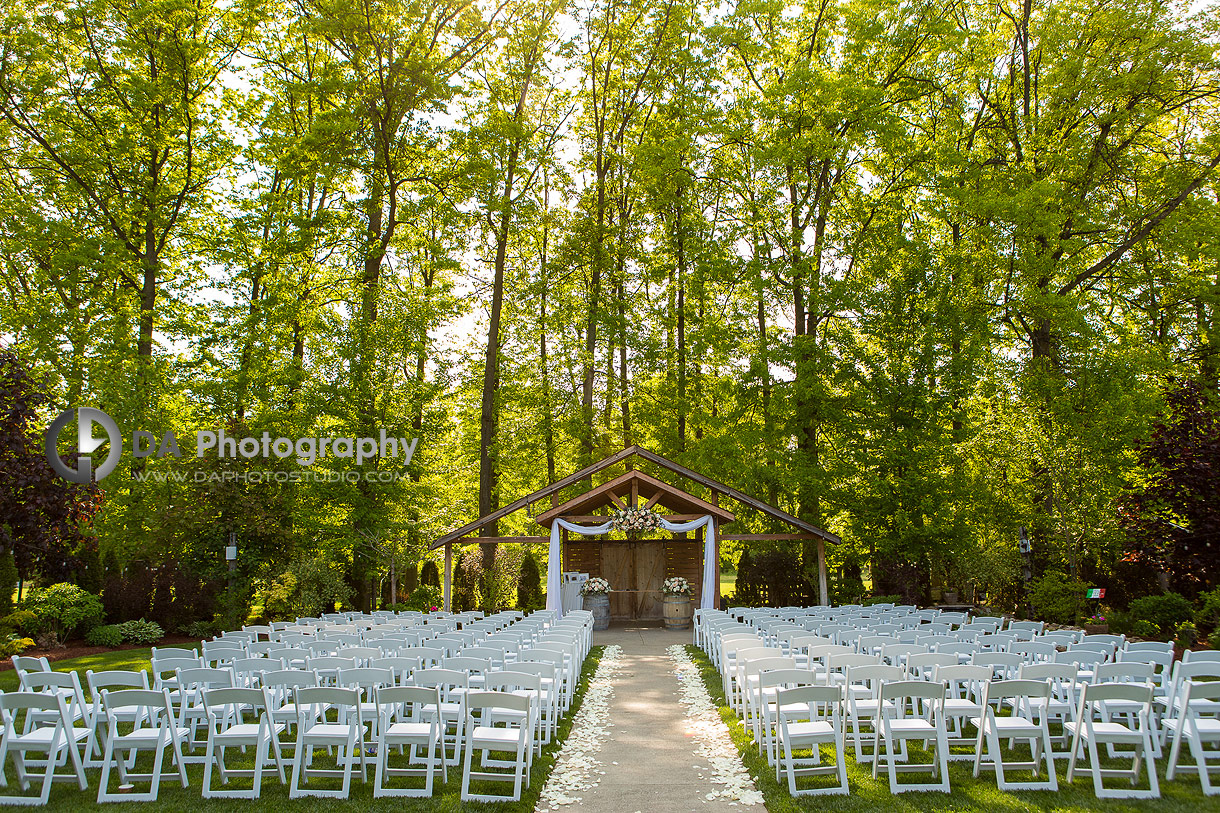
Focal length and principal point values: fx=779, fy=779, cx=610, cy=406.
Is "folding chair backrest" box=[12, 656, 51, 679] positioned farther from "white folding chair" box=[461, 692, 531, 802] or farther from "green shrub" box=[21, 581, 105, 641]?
"green shrub" box=[21, 581, 105, 641]

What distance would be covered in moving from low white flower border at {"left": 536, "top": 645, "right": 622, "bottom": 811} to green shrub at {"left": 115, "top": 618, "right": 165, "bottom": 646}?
10242 millimetres

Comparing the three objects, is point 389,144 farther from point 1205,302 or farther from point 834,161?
point 1205,302

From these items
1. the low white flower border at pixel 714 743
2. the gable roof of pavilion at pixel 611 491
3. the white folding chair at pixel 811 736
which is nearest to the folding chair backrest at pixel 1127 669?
the white folding chair at pixel 811 736

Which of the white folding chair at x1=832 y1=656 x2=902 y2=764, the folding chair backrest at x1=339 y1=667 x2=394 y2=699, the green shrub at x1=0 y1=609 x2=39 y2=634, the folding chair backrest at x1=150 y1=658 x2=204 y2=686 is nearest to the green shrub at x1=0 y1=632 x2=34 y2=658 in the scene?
the green shrub at x1=0 y1=609 x2=39 y2=634

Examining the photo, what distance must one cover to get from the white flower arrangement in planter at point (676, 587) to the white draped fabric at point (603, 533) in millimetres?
815

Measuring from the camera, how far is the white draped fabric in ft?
62.0

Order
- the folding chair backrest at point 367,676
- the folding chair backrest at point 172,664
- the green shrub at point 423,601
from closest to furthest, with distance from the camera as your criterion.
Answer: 1. the folding chair backrest at point 367,676
2. the folding chair backrest at point 172,664
3. the green shrub at point 423,601

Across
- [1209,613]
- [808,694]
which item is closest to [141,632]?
[808,694]

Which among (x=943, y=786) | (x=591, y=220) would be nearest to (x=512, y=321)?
(x=591, y=220)

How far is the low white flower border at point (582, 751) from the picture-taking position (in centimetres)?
641

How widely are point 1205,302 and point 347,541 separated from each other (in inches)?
958

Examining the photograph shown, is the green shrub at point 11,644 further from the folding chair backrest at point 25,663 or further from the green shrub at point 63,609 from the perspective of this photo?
the folding chair backrest at point 25,663

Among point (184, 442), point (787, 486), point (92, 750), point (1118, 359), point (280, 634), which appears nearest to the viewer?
point (92, 750)

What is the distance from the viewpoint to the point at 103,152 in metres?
22.5
